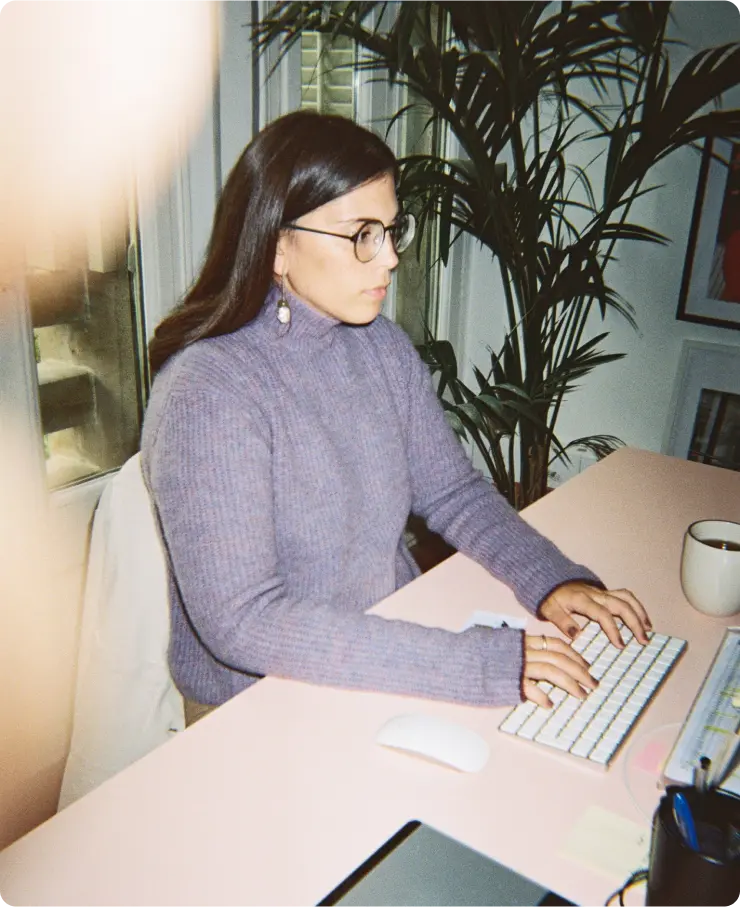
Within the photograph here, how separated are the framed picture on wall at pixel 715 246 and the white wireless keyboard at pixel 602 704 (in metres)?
1.86

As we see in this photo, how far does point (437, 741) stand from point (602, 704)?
0.20 m

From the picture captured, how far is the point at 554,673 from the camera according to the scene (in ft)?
2.77

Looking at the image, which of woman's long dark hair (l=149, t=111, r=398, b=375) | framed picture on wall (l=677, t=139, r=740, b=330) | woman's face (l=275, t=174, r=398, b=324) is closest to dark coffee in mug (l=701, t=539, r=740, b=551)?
woman's face (l=275, t=174, r=398, b=324)

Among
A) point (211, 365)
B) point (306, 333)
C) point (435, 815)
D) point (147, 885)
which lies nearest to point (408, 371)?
point (306, 333)

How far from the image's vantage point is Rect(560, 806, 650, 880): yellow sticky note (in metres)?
0.64

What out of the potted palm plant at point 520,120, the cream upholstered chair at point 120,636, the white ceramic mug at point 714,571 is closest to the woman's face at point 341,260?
the cream upholstered chair at point 120,636

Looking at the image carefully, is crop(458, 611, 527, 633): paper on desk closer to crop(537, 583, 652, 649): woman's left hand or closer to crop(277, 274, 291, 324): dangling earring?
crop(537, 583, 652, 649): woman's left hand

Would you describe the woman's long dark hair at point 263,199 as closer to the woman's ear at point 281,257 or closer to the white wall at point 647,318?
the woman's ear at point 281,257

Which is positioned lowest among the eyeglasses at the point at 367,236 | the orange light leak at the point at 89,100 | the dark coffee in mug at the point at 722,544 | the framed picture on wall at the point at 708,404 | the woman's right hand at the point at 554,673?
the framed picture on wall at the point at 708,404

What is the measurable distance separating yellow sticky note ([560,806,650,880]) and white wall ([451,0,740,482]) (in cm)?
219

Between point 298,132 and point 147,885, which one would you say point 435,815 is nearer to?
point 147,885

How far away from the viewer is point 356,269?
1099mm

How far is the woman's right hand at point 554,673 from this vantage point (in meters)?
0.83

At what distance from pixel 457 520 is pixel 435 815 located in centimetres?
62
